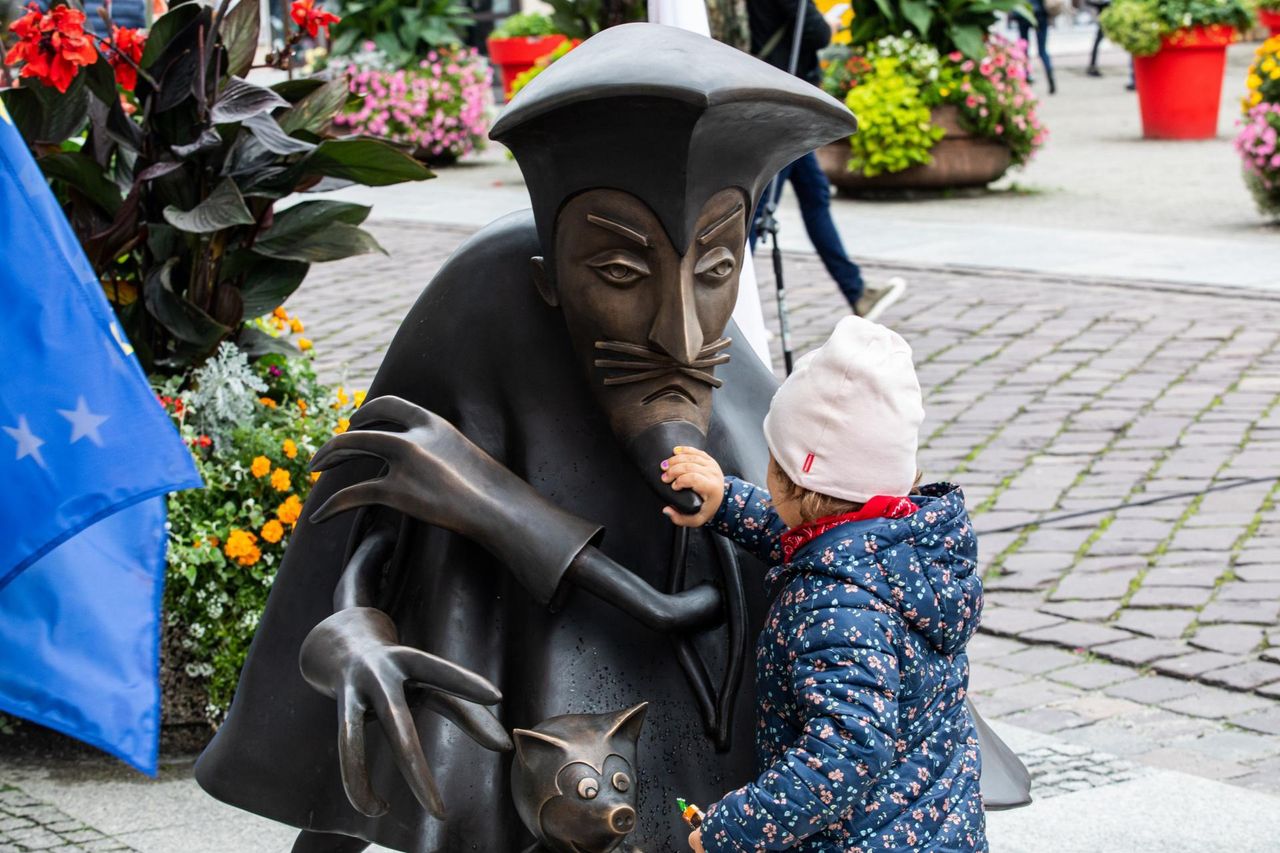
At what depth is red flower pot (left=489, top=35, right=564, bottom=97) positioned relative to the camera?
17.2m

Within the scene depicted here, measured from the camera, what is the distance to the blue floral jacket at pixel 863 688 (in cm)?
205

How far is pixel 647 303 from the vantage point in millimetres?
2184

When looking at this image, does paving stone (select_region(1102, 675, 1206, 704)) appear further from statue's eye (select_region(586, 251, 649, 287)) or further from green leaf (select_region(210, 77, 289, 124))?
statue's eye (select_region(586, 251, 649, 287))

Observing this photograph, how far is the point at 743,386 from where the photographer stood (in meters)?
2.57

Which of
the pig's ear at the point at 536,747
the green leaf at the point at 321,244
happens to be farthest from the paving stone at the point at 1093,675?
the pig's ear at the point at 536,747

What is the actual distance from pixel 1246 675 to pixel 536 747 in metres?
2.87

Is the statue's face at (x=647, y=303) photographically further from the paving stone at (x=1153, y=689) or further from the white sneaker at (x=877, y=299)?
the white sneaker at (x=877, y=299)

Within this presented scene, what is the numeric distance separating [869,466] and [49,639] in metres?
1.87

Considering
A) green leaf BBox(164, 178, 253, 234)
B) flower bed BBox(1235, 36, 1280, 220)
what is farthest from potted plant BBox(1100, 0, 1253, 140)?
green leaf BBox(164, 178, 253, 234)

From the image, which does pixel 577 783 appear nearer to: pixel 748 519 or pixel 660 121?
pixel 748 519

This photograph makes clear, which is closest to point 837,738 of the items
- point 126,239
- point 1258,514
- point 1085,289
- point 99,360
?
point 99,360

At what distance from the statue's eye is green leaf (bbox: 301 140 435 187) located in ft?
6.36

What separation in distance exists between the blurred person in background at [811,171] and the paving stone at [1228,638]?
341 centimetres

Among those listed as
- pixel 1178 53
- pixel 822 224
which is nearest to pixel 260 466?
pixel 822 224
